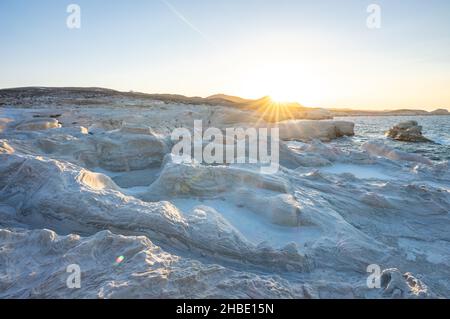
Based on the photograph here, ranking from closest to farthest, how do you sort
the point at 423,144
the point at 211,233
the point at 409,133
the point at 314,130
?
the point at 211,233
the point at 423,144
the point at 409,133
the point at 314,130

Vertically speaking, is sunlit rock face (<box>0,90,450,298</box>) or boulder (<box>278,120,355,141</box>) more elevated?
boulder (<box>278,120,355,141</box>)

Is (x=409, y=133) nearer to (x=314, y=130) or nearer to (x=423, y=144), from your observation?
(x=423, y=144)

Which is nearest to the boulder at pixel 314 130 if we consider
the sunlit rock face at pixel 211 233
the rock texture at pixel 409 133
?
the rock texture at pixel 409 133

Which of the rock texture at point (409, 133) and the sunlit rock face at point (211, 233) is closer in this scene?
the sunlit rock face at point (211, 233)

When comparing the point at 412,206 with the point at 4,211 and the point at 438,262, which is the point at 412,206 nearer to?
the point at 438,262

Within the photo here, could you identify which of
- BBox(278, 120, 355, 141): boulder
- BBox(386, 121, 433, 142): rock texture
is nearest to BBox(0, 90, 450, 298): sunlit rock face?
BBox(278, 120, 355, 141): boulder

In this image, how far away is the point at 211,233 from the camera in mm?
3938

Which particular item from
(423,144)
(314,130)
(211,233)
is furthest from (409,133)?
(211,233)

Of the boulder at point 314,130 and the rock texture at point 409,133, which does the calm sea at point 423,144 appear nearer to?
the rock texture at point 409,133

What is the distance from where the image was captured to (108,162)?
8.45m

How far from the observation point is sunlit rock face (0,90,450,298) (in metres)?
2.88

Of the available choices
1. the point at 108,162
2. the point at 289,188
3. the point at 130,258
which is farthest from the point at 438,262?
the point at 108,162

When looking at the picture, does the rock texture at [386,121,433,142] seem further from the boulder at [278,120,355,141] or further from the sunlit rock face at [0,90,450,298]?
the sunlit rock face at [0,90,450,298]

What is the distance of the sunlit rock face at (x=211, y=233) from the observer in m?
2.88
